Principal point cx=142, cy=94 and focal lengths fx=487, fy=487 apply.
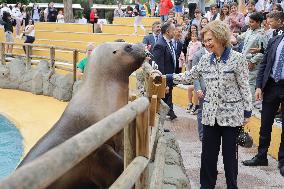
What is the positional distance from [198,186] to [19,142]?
15.8 feet

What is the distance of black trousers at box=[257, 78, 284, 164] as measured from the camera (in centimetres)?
499

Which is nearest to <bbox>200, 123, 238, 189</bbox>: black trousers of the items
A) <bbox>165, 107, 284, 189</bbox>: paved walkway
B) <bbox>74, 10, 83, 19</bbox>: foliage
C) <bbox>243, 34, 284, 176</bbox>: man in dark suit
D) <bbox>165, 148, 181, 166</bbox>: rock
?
<bbox>165, 148, 181, 166</bbox>: rock

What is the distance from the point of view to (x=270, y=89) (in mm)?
5086

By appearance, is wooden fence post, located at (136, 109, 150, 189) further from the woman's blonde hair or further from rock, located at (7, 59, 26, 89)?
rock, located at (7, 59, 26, 89)

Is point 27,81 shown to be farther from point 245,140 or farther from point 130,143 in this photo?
point 130,143

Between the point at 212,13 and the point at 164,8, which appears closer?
the point at 212,13

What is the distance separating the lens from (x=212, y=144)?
13.3ft

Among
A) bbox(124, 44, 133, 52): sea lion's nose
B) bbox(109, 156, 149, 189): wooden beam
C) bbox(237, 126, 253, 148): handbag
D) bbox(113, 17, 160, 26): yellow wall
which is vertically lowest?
bbox(237, 126, 253, 148): handbag

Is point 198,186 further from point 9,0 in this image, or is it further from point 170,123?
point 9,0

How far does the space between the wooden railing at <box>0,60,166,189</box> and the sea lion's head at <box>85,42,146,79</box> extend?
528 millimetres

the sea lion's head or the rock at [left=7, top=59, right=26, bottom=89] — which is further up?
the sea lion's head

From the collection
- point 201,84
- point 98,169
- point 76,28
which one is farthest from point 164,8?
point 98,169

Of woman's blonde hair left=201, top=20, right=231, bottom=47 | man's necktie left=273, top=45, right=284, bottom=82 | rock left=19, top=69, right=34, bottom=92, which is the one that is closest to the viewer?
woman's blonde hair left=201, top=20, right=231, bottom=47

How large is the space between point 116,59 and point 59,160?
2.78 metres
